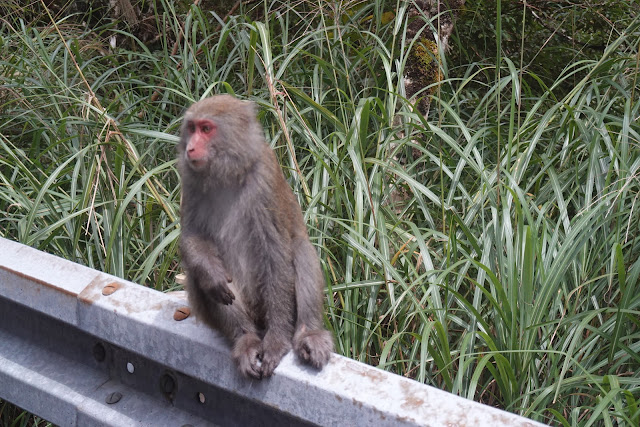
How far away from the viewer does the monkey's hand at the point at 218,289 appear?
9.74 ft

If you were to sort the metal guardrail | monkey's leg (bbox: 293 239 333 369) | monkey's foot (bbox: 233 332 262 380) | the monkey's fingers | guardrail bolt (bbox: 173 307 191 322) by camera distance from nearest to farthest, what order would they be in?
the metal guardrail
monkey's foot (bbox: 233 332 262 380)
the monkey's fingers
guardrail bolt (bbox: 173 307 191 322)
monkey's leg (bbox: 293 239 333 369)

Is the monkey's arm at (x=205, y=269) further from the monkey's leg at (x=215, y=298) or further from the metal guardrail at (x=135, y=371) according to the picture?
the metal guardrail at (x=135, y=371)

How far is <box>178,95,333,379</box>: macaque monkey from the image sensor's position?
3.01 meters

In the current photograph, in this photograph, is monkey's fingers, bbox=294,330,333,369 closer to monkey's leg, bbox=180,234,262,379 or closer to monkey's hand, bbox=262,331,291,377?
monkey's hand, bbox=262,331,291,377

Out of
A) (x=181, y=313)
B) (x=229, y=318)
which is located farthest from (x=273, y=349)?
(x=181, y=313)

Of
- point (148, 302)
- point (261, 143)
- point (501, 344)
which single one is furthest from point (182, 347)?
point (501, 344)

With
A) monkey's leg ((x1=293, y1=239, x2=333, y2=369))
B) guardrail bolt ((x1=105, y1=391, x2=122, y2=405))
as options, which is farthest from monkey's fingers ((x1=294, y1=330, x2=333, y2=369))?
guardrail bolt ((x1=105, y1=391, x2=122, y2=405))

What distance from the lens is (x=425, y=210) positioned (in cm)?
398

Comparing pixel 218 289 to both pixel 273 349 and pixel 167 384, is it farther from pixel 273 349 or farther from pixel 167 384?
pixel 167 384

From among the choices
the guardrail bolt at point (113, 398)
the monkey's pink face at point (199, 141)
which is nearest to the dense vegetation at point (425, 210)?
the monkey's pink face at point (199, 141)

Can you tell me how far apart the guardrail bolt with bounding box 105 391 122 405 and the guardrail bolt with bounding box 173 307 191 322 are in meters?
0.33

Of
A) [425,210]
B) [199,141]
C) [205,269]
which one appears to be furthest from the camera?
[425,210]

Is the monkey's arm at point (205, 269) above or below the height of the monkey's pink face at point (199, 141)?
below

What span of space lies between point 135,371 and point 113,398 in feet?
0.38
